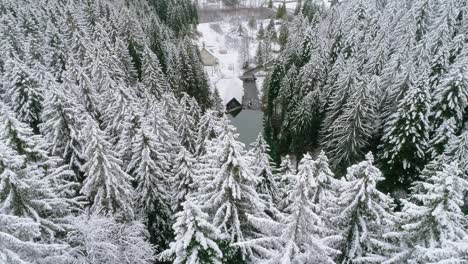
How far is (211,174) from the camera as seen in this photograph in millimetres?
14648

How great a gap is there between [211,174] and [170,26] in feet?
A: 249

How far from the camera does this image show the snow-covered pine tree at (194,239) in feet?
37.0

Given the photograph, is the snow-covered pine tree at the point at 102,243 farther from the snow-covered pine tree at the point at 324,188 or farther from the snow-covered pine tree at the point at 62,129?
the snow-covered pine tree at the point at 324,188

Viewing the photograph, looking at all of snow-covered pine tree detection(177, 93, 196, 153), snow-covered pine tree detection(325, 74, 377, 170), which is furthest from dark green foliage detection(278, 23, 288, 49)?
snow-covered pine tree detection(177, 93, 196, 153)

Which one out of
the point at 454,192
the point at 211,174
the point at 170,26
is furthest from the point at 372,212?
the point at 170,26

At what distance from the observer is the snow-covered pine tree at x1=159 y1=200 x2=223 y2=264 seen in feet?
37.0

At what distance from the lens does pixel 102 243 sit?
576 inches

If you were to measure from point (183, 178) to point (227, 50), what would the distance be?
2873 inches

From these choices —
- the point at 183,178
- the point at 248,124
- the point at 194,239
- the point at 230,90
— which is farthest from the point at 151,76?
the point at 194,239

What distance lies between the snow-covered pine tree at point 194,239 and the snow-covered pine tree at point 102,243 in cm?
502

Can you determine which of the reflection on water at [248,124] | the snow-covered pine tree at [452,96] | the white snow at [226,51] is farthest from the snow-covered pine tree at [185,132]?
the white snow at [226,51]

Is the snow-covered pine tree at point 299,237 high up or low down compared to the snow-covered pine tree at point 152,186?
up

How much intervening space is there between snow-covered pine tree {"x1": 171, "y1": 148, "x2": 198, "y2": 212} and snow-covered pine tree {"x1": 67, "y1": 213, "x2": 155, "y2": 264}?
3.77m

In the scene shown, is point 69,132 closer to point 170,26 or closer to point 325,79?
point 325,79
